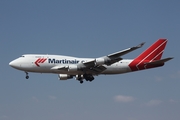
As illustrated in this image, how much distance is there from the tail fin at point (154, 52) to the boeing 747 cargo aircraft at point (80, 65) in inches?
32.9

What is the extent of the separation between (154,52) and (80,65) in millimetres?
14789

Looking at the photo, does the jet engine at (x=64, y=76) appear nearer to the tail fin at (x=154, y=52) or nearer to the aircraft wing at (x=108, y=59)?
the aircraft wing at (x=108, y=59)

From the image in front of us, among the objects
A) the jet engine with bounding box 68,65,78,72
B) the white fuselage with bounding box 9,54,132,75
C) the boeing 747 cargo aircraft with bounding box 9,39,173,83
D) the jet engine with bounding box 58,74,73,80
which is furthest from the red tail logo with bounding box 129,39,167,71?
the jet engine with bounding box 58,74,73,80

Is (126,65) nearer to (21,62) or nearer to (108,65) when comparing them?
(108,65)

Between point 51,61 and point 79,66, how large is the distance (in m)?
4.39

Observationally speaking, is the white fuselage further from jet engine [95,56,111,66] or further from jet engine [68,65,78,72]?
jet engine [95,56,111,66]

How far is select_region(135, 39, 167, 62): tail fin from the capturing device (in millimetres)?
64562

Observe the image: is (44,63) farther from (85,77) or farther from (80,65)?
(85,77)

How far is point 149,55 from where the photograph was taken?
65.0m

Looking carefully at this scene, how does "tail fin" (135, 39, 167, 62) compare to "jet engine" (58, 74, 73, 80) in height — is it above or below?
above

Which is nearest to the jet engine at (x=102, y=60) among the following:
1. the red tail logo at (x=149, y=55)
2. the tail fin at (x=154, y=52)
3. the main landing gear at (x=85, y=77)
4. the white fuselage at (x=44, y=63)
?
the white fuselage at (x=44, y=63)

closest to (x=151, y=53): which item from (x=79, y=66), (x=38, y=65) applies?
(x=79, y=66)

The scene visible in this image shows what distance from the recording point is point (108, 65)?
188 feet

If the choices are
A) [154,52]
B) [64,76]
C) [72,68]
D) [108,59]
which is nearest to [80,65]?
[72,68]
